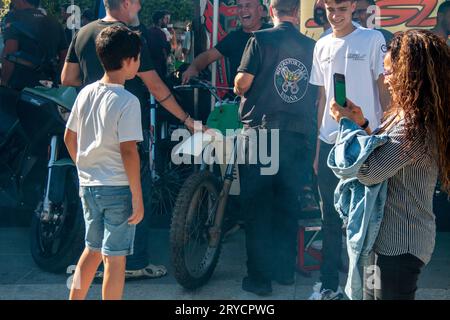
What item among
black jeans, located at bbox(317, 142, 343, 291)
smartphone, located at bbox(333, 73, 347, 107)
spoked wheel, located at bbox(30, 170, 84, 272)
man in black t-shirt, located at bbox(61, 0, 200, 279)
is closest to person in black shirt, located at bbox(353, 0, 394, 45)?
black jeans, located at bbox(317, 142, 343, 291)

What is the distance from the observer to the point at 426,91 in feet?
10.2

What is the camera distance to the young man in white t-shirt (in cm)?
466

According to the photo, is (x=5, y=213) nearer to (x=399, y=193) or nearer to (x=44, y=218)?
(x=44, y=218)

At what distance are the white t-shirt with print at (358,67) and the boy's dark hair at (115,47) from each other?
4.31 ft

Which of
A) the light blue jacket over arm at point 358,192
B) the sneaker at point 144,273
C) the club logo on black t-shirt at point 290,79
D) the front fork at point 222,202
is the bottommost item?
the sneaker at point 144,273

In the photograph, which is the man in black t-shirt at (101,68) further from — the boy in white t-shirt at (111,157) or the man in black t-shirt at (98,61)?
the boy in white t-shirt at (111,157)

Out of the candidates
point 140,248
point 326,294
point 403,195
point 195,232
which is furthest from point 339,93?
point 140,248

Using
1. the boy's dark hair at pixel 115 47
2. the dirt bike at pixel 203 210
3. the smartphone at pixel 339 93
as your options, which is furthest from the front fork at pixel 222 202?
the smartphone at pixel 339 93

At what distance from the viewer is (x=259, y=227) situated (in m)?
5.13

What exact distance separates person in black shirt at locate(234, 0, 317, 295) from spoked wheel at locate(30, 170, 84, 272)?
1.20m

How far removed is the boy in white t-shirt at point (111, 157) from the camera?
Result: 3977mm

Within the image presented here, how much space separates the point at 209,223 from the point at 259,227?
352mm

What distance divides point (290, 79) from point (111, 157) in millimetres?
1513
